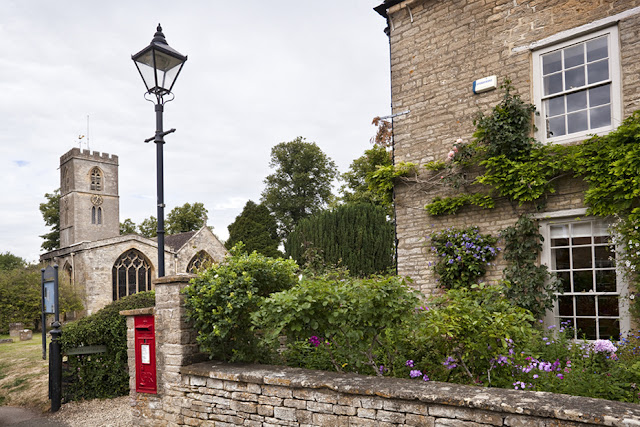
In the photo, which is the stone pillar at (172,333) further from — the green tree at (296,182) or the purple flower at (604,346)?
the green tree at (296,182)

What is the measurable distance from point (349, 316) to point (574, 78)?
228 inches

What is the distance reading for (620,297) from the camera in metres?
6.87

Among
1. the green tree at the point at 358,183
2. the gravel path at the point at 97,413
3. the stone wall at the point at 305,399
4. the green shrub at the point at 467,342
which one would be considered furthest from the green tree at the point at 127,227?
the green shrub at the point at 467,342

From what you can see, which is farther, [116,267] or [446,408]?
[116,267]

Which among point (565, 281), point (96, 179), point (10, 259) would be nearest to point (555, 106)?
point (565, 281)

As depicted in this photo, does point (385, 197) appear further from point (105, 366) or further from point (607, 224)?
point (105, 366)

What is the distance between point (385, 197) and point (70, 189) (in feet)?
135

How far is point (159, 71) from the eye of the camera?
21.4 ft

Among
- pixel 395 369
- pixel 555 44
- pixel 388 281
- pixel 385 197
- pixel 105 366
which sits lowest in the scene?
pixel 105 366

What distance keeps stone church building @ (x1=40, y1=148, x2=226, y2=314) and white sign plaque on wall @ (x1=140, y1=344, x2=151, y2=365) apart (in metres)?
16.1

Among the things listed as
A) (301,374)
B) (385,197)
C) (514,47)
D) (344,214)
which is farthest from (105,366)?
(344,214)

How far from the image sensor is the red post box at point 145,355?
6.00 metres

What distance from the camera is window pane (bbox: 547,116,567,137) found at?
7.71 metres

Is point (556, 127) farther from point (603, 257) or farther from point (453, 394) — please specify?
point (453, 394)
